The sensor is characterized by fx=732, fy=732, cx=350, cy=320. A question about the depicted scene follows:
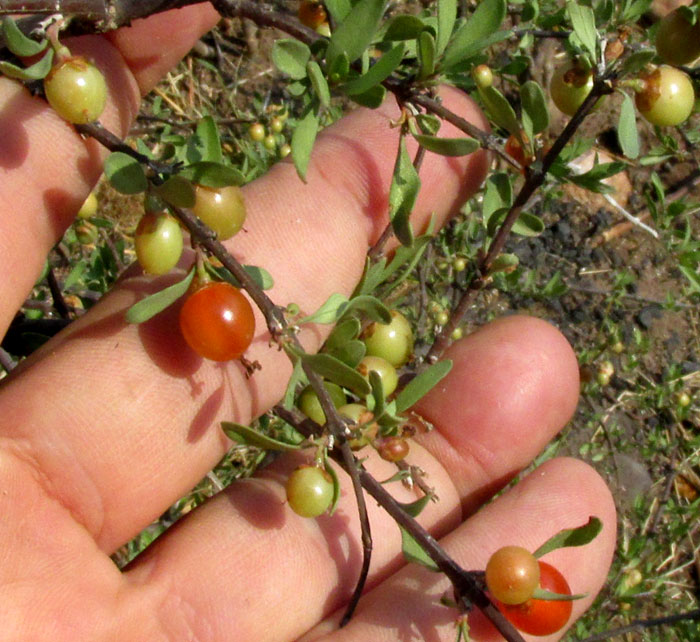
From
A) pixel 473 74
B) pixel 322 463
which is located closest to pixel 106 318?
pixel 322 463

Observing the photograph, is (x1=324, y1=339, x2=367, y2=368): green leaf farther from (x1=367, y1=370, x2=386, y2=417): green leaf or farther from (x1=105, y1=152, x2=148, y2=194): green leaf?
(x1=105, y1=152, x2=148, y2=194): green leaf

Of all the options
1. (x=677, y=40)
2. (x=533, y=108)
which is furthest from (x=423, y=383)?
(x=677, y=40)

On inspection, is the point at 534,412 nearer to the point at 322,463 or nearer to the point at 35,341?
the point at 322,463

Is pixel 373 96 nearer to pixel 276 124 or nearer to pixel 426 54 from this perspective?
pixel 426 54

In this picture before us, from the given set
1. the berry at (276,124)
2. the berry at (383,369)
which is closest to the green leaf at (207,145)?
the berry at (383,369)

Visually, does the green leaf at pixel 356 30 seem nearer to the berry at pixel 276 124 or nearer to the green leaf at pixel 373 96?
the green leaf at pixel 373 96
